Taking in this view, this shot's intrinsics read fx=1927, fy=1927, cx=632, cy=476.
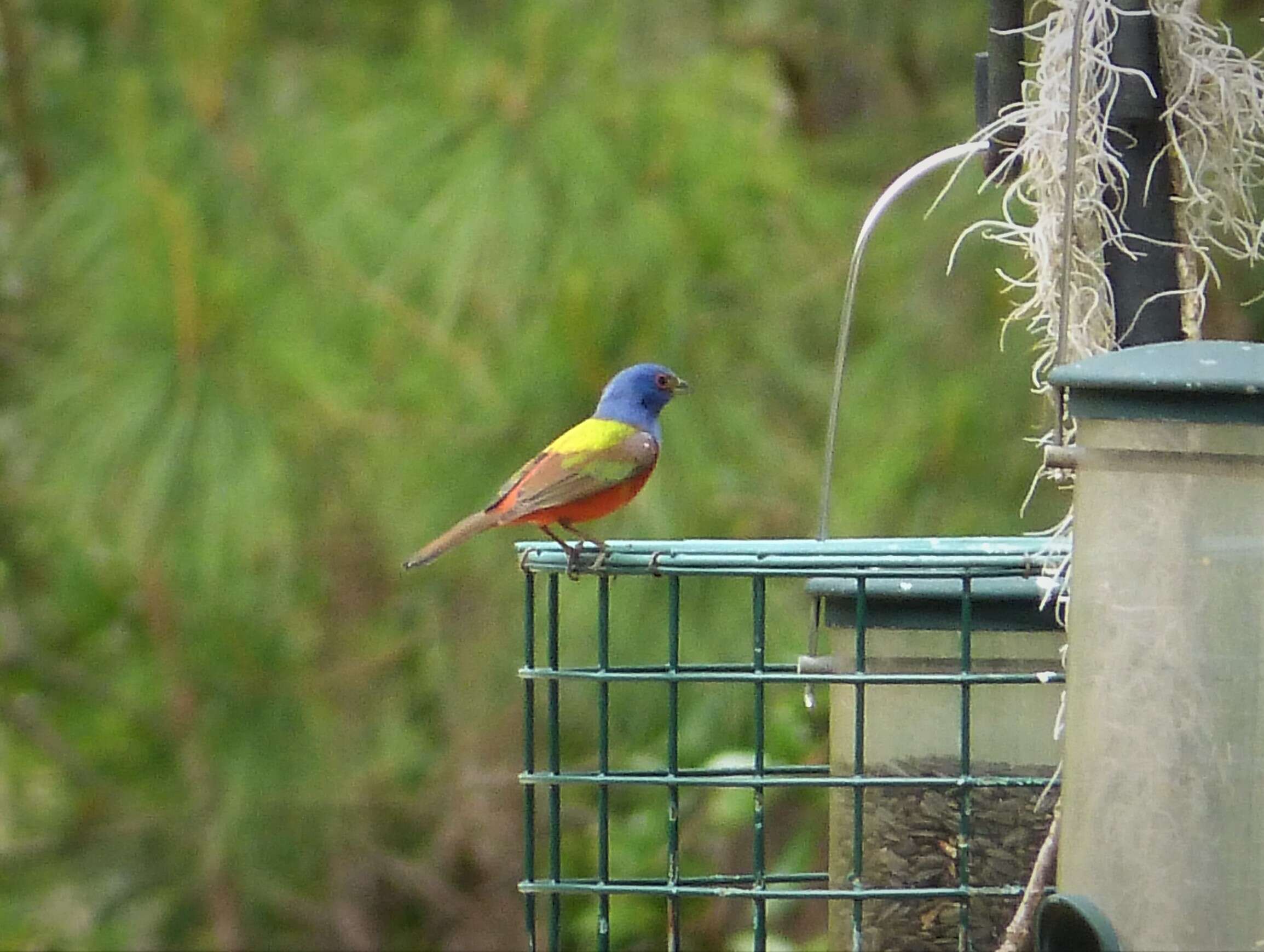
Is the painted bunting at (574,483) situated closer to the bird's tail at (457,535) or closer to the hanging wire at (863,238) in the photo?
the bird's tail at (457,535)

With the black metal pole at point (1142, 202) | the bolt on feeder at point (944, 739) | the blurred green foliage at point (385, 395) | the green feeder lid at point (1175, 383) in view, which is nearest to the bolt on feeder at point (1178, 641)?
the green feeder lid at point (1175, 383)

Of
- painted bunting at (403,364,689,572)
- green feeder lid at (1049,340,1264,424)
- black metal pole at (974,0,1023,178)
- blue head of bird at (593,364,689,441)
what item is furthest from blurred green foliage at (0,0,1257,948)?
green feeder lid at (1049,340,1264,424)

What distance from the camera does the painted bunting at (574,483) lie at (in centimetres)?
404

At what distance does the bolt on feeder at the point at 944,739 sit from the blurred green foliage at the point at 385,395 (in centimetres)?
145

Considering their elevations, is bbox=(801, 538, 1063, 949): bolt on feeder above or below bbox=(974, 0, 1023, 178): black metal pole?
below

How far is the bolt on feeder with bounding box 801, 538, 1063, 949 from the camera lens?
2.97 m

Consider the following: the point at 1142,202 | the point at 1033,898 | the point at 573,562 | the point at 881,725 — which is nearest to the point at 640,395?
the point at 573,562

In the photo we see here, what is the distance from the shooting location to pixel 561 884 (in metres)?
3.17

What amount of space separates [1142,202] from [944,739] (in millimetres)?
912

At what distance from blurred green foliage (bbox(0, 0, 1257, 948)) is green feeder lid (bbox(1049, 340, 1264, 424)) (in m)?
2.36

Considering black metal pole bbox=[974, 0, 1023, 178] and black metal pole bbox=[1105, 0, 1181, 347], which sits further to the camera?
black metal pole bbox=[974, 0, 1023, 178]

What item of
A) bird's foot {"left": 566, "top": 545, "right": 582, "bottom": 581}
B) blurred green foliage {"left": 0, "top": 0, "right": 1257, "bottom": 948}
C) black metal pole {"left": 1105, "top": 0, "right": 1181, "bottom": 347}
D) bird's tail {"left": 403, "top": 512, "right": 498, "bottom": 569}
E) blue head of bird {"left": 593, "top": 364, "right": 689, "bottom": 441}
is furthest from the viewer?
blurred green foliage {"left": 0, "top": 0, "right": 1257, "bottom": 948}

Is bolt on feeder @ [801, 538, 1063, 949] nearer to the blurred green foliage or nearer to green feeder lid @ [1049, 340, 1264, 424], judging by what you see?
green feeder lid @ [1049, 340, 1264, 424]

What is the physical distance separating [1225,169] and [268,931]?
4.82 metres
